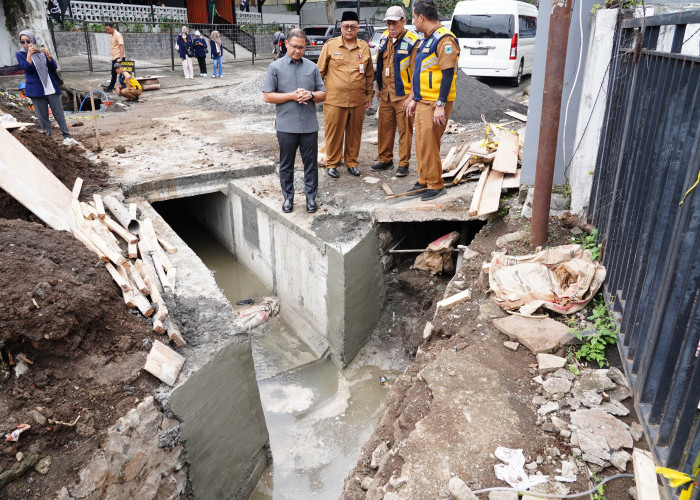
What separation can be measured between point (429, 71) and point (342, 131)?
1.60 metres

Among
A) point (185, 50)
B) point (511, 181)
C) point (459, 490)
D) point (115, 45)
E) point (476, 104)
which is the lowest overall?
point (459, 490)

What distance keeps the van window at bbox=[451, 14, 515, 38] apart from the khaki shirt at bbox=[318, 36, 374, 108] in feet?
26.0

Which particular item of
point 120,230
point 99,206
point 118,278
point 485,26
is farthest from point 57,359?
point 485,26

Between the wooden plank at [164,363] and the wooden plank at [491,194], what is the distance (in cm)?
354

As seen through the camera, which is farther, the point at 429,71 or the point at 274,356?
the point at 274,356

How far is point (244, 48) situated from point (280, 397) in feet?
69.7

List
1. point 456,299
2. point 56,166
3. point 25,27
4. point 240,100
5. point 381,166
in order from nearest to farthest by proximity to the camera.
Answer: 1. point 456,299
2. point 56,166
3. point 381,166
4. point 240,100
5. point 25,27

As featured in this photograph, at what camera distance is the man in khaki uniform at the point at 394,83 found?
242 inches

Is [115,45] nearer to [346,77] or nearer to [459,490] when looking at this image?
[346,77]

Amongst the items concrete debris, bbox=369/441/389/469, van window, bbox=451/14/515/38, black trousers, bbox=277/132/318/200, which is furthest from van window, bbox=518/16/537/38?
concrete debris, bbox=369/441/389/469

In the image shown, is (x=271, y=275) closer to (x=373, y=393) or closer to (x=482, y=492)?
(x=373, y=393)

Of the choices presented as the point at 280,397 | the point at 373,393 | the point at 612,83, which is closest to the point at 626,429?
the point at 612,83

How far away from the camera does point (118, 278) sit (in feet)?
14.5

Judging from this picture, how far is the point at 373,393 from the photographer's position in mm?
5934
